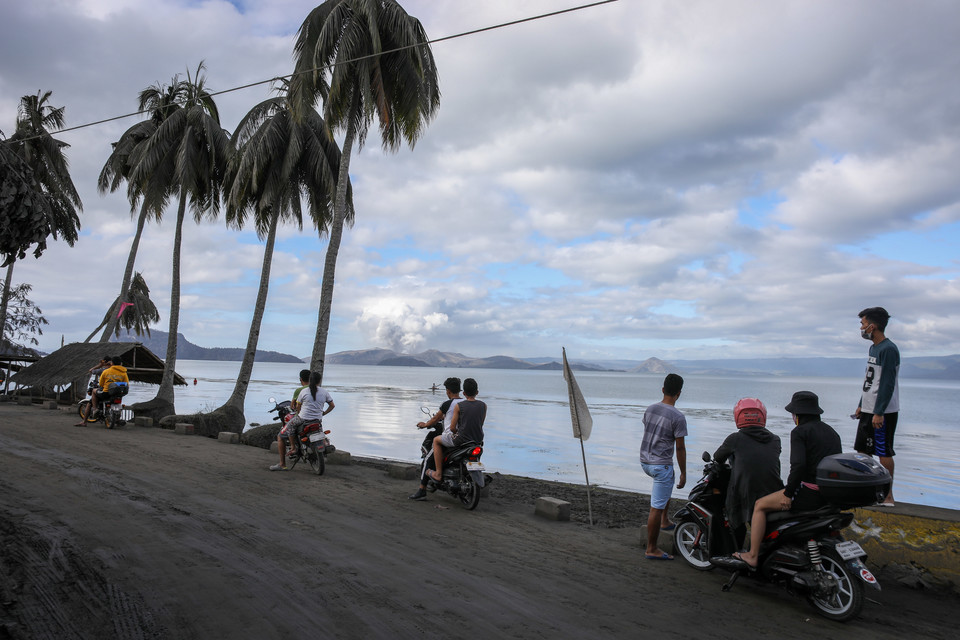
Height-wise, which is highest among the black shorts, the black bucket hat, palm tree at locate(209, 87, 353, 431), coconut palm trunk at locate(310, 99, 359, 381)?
palm tree at locate(209, 87, 353, 431)

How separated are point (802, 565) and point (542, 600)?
1985 mm

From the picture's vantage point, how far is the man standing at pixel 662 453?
19.6 ft

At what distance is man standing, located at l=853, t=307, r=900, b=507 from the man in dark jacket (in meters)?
1.52

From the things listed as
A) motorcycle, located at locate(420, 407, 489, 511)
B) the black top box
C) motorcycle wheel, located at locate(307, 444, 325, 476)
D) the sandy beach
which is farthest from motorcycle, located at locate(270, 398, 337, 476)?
the black top box

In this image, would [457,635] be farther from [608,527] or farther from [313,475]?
Answer: [313,475]

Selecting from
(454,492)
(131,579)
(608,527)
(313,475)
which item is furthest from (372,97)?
(131,579)

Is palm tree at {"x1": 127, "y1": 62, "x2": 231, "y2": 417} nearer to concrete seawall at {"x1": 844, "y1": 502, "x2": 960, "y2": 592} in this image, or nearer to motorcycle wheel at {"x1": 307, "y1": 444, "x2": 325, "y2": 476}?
motorcycle wheel at {"x1": 307, "y1": 444, "x2": 325, "y2": 476}

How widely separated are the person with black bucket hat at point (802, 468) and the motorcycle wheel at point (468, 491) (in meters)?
3.94

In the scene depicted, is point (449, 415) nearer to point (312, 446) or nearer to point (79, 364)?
point (312, 446)

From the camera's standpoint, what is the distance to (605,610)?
4488 mm

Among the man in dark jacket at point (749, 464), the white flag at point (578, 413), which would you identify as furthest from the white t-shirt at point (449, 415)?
the man in dark jacket at point (749, 464)

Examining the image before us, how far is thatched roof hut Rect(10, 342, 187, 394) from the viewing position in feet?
75.2

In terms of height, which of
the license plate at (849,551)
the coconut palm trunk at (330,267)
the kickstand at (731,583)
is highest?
the coconut palm trunk at (330,267)

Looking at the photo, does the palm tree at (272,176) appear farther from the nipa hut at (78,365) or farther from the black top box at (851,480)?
the black top box at (851,480)
